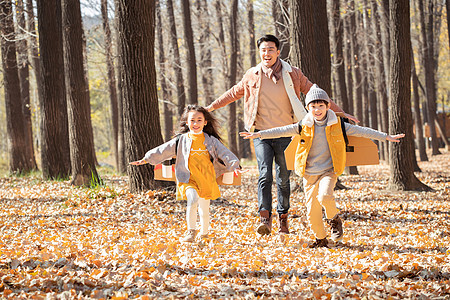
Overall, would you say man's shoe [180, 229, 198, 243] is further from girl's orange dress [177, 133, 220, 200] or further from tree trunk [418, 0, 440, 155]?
tree trunk [418, 0, 440, 155]

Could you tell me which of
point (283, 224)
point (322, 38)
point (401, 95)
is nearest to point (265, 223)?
point (283, 224)

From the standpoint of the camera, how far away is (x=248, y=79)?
6.68 meters

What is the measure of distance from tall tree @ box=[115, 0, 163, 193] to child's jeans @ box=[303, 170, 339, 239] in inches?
169

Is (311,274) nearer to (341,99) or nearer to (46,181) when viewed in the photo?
(46,181)

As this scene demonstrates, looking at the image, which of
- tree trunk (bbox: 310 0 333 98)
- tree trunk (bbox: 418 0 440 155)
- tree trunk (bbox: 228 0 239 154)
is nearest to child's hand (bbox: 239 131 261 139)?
tree trunk (bbox: 310 0 333 98)

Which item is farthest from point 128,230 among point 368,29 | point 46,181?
point 368,29

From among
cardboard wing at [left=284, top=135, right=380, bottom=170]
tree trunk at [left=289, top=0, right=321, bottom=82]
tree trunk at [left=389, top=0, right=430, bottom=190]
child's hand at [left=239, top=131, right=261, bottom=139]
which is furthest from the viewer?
tree trunk at [left=389, top=0, right=430, bottom=190]

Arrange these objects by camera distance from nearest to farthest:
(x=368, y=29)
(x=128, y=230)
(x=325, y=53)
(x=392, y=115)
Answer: (x=128, y=230)
(x=392, y=115)
(x=325, y=53)
(x=368, y=29)

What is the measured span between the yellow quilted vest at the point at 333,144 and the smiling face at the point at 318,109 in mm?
144

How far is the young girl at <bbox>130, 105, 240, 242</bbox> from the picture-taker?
6.15 metres

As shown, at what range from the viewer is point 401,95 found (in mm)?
11727

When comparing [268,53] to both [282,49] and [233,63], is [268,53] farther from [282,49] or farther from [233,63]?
[233,63]

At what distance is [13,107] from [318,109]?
13.9 m

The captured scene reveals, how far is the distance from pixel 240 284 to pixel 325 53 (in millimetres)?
9775
